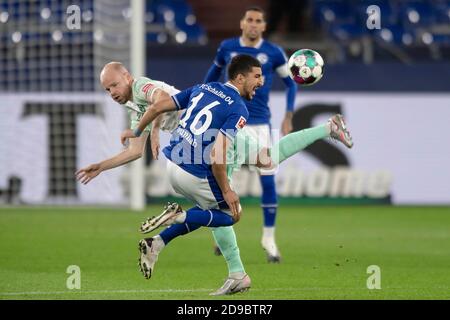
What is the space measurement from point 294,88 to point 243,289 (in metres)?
3.61

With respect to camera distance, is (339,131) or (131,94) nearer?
(131,94)

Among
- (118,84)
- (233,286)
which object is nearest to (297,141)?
(118,84)

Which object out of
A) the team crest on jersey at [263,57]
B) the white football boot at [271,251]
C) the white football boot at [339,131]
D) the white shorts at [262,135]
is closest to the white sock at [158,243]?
the white football boot at [339,131]

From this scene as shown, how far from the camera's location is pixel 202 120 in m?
7.71

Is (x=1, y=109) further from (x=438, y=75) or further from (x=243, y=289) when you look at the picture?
(x=243, y=289)

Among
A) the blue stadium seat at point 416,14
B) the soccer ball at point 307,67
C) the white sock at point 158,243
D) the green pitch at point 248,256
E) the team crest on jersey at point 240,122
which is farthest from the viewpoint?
the blue stadium seat at point 416,14

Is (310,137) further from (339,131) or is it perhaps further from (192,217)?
(192,217)

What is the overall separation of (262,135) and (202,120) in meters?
3.08

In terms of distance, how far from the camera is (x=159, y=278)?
29.0 ft

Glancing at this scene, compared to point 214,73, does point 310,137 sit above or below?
Answer: below

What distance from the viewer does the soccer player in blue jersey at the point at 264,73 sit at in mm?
10625

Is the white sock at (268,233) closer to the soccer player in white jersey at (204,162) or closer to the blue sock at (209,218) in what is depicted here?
the soccer player in white jersey at (204,162)

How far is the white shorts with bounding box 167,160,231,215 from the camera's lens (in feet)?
25.6
